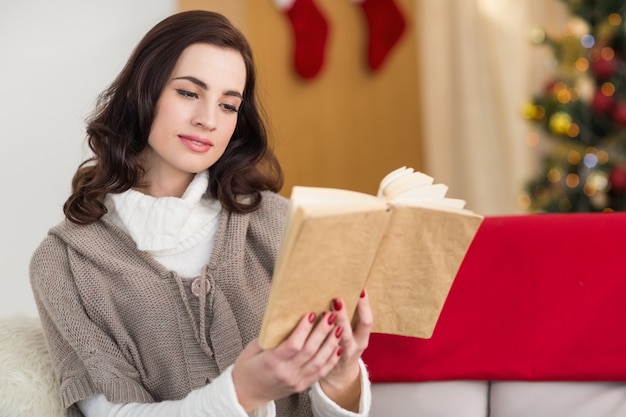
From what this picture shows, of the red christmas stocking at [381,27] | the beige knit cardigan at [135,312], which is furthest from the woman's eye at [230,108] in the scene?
the red christmas stocking at [381,27]

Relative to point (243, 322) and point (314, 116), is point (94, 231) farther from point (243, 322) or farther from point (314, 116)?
point (314, 116)

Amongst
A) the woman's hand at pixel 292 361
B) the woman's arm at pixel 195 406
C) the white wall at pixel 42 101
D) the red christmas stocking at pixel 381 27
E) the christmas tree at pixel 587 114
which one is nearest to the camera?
the woman's hand at pixel 292 361

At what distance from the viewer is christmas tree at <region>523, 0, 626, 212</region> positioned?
3650 millimetres

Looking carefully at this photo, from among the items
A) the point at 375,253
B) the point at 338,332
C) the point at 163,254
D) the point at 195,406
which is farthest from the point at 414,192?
the point at 163,254

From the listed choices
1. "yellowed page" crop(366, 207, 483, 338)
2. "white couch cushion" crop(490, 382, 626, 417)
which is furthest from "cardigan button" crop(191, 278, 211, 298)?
"white couch cushion" crop(490, 382, 626, 417)

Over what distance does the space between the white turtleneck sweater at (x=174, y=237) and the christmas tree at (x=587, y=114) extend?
242cm

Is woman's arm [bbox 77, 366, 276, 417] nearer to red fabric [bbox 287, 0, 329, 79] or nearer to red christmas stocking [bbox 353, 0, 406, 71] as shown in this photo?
red fabric [bbox 287, 0, 329, 79]

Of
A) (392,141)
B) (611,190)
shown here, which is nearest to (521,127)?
(392,141)

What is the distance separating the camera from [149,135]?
160 cm

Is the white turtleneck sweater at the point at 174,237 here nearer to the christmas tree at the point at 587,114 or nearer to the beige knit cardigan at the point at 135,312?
the beige knit cardigan at the point at 135,312

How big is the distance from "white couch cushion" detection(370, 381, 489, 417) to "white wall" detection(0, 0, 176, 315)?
5.66ft

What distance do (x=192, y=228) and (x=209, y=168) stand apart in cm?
14

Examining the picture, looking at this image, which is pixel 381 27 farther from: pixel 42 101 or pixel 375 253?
pixel 375 253

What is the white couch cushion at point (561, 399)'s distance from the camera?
1.60 metres
